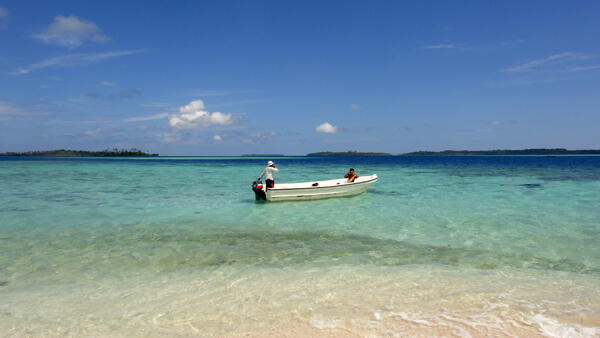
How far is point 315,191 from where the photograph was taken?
1734 cm

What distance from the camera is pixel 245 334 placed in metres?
4.29

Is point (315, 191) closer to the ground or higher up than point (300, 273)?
higher up

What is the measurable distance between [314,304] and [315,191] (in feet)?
39.9

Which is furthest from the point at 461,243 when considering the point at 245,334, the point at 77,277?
the point at 77,277

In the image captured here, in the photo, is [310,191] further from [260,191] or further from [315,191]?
[260,191]

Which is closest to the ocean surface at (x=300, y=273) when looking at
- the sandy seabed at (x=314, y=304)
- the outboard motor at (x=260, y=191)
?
the sandy seabed at (x=314, y=304)

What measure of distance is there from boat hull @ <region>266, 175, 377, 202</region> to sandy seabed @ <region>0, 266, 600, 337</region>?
9.50 meters

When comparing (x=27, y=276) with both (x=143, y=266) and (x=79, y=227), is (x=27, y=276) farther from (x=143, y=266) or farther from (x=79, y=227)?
(x=79, y=227)

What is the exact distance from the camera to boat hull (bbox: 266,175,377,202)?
1648 centimetres

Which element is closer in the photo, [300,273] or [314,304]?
[314,304]

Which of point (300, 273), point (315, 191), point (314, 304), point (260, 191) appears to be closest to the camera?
point (314, 304)

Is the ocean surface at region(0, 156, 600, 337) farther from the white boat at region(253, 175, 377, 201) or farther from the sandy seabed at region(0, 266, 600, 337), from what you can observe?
the white boat at region(253, 175, 377, 201)

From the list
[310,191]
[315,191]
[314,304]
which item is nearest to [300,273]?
[314,304]

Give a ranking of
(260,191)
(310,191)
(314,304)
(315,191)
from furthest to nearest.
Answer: (315,191), (310,191), (260,191), (314,304)
